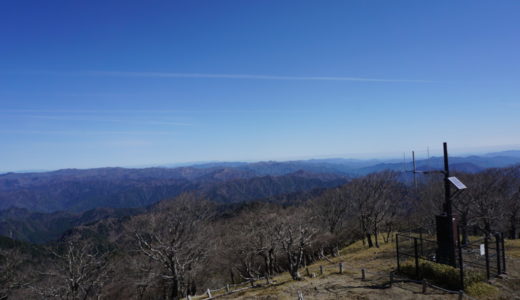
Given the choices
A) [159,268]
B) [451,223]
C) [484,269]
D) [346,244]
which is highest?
[451,223]

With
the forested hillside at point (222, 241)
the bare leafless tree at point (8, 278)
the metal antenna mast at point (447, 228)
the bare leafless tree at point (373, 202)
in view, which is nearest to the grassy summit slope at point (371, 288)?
the metal antenna mast at point (447, 228)

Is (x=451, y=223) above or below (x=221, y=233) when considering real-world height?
above

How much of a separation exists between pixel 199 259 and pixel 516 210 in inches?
1688

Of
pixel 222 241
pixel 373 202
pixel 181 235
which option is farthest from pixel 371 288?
pixel 373 202

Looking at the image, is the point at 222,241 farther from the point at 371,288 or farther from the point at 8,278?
the point at 371,288

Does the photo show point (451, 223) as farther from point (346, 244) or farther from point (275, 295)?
point (346, 244)

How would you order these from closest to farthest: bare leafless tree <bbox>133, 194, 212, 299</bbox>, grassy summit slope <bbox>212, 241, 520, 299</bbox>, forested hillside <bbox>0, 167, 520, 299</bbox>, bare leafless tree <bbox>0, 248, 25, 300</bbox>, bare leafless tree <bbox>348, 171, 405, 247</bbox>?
grassy summit slope <bbox>212, 241, 520, 299</bbox> < forested hillside <bbox>0, 167, 520, 299</bbox> < bare leafless tree <bbox>0, 248, 25, 300</bbox> < bare leafless tree <bbox>133, 194, 212, 299</bbox> < bare leafless tree <bbox>348, 171, 405, 247</bbox>

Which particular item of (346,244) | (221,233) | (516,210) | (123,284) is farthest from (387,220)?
(123,284)

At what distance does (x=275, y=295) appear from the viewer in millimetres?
19516

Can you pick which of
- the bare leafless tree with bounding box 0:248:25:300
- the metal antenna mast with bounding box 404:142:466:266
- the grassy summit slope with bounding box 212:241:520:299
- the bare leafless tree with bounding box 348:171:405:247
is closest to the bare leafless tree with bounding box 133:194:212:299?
the grassy summit slope with bounding box 212:241:520:299

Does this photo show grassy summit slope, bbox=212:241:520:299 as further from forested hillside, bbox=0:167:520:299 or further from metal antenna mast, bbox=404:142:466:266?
forested hillside, bbox=0:167:520:299

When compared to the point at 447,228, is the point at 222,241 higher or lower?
lower

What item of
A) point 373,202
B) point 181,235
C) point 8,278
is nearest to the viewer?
point 8,278

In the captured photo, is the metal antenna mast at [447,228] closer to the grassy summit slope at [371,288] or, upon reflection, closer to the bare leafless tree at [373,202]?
the grassy summit slope at [371,288]
